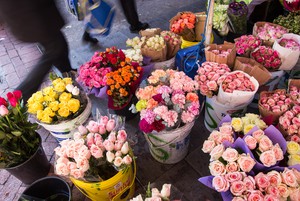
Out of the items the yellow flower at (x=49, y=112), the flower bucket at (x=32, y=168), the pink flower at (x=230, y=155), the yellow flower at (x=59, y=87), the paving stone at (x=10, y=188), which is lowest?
the paving stone at (x=10, y=188)

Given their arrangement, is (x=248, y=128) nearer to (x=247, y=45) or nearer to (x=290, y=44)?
(x=247, y=45)

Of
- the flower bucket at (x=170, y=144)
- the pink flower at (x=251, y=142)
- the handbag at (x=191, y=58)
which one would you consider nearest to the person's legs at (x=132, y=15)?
the handbag at (x=191, y=58)

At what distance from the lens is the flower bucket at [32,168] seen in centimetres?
202

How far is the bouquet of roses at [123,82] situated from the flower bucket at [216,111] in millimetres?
692

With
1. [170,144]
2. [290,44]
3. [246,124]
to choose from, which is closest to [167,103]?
[170,144]

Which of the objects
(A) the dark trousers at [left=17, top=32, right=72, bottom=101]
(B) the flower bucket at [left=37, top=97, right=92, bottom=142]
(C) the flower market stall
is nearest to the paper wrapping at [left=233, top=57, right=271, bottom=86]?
(C) the flower market stall

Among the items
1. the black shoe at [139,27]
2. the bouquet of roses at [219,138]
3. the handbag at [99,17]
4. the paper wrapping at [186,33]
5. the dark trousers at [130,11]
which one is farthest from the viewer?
the black shoe at [139,27]

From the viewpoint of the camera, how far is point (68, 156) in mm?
1580

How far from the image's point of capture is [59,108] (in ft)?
6.63

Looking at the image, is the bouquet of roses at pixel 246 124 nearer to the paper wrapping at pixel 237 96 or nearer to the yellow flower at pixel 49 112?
the paper wrapping at pixel 237 96

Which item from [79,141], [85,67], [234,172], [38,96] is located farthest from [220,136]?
[38,96]

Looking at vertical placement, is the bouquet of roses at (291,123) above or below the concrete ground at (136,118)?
above

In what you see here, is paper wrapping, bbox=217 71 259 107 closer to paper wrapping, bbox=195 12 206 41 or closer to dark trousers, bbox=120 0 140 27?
paper wrapping, bbox=195 12 206 41

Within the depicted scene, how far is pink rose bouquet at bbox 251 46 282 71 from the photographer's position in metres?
2.11
